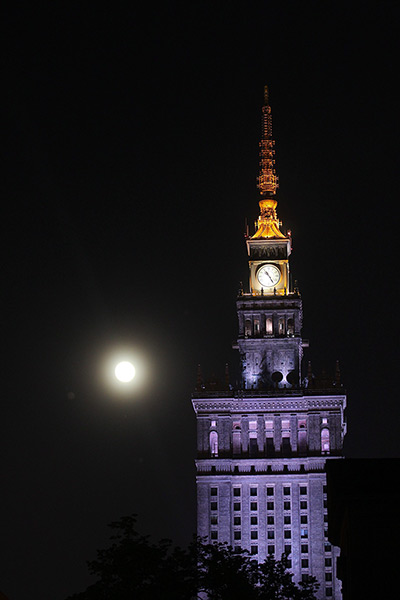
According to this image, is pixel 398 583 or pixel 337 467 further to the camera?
pixel 337 467

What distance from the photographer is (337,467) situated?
325ft

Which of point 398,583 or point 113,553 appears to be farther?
point 113,553

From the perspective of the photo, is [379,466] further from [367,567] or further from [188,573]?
[188,573]

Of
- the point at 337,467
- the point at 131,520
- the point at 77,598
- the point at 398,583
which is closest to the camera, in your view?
the point at 398,583

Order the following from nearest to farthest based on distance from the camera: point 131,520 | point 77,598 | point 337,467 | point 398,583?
point 398,583 < point 337,467 < point 77,598 < point 131,520

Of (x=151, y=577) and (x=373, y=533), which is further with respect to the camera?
(x=151, y=577)

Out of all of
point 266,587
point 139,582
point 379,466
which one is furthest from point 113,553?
point 379,466

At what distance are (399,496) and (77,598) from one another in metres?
26.6

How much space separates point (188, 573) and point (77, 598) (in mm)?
8116

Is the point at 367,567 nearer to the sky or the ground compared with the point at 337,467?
nearer to the ground

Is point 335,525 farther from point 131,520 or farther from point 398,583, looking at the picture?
point 131,520

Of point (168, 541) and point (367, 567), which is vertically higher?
point (168, 541)

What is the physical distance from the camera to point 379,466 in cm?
9669

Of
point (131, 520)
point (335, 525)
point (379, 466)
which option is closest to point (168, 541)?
point (131, 520)
